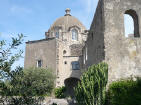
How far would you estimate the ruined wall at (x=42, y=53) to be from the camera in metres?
28.0

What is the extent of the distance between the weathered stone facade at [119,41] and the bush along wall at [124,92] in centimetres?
87

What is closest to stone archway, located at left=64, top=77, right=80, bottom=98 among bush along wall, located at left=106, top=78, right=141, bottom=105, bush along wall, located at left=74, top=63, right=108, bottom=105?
bush along wall, located at left=74, top=63, right=108, bottom=105

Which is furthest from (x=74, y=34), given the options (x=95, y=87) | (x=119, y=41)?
(x=95, y=87)

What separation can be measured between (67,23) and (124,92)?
2877 centimetres

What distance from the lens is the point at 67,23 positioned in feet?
123

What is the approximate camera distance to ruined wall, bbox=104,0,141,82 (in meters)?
12.0

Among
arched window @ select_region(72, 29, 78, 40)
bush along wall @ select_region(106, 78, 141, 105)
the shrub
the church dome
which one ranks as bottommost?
the shrub

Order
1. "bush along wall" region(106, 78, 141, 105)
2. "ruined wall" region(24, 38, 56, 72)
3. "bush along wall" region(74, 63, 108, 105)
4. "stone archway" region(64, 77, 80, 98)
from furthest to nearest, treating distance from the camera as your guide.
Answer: "stone archway" region(64, 77, 80, 98) → "ruined wall" region(24, 38, 56, 72) → "bush along wall" region(74, 63, 108, 105) → "bush along wall" region(106, 78, 141, 105)

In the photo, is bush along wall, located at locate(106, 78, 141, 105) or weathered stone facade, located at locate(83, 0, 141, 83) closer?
bush along wall, located at locate(106, 78, 141, 105)

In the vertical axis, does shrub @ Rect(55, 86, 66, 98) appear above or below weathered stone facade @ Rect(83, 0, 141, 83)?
below

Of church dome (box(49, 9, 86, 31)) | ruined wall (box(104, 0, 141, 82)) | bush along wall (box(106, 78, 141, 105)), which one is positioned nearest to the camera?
bush along wall (box(106, 78, 141, 105))

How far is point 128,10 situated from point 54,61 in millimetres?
16403

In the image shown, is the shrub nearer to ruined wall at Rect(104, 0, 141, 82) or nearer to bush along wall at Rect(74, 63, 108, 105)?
bush along wall at Rect(74, 63, 108, 105)

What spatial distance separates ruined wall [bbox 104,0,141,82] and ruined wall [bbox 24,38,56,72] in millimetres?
15985
